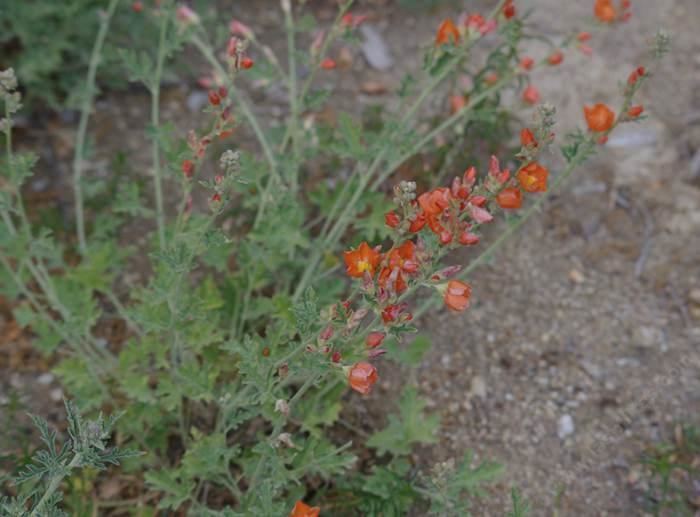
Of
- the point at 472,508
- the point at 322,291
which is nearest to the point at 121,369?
the point at 322,291

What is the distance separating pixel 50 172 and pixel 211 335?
160 centimetres

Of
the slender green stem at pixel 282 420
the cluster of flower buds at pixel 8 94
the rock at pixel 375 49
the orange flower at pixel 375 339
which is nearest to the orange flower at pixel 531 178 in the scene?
the orange flower at pixel 375 339

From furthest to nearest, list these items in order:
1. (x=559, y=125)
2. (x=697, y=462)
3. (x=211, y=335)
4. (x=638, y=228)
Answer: (x=559, y=125)
(x=638, y=228)
(x=697, y=462)
(x=211, y=335)

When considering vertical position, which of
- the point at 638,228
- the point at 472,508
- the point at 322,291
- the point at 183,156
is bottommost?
the point at 472,508

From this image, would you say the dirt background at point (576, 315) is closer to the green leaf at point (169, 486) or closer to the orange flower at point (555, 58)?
the green leaf at point (169, 486)

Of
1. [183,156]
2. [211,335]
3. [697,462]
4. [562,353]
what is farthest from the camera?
[562,353]

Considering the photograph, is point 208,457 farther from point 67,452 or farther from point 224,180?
point 224,180

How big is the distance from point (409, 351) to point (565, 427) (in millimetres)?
640

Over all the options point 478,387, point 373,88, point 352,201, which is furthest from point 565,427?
point 373,88

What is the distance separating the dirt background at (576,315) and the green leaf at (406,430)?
8.2 inches

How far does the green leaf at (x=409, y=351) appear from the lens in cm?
281

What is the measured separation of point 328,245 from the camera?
9.85ft

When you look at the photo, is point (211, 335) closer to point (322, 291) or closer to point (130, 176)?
point (322, 291)

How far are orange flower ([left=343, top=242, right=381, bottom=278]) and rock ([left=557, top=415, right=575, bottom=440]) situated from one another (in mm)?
1375
